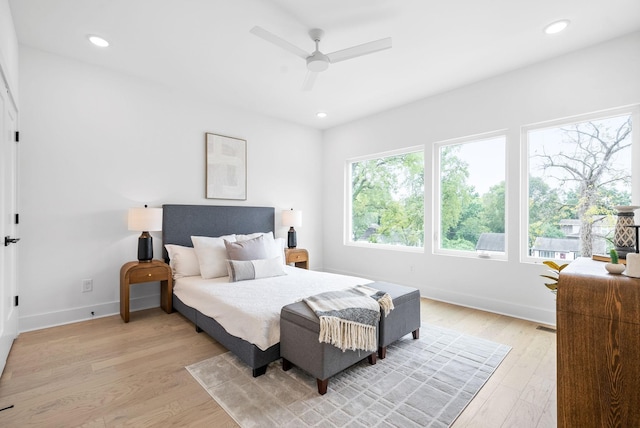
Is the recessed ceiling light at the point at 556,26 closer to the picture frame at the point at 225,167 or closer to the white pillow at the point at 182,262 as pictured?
the picture frame at the point at 225,167

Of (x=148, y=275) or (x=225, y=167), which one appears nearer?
(x=148, y=275)

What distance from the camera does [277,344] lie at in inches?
86.3

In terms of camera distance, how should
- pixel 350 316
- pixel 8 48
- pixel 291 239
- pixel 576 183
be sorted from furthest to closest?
pixel 291 239
pixel 576 183
pixel 8 48
pixel 350 316

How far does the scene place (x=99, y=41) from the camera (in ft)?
9.11

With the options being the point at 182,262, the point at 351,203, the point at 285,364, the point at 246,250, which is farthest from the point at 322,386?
the point at 351,203

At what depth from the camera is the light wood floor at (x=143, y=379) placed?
1698mm

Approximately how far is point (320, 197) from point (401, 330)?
348 centimetres

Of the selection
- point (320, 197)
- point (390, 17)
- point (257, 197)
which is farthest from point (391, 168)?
point (390, 17)

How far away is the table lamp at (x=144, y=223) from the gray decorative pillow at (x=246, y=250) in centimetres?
78

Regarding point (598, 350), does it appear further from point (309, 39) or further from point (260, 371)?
point (309, 39)

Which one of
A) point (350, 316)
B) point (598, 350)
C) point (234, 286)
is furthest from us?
point (234, 286)

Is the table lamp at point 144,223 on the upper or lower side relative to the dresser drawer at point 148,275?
upper

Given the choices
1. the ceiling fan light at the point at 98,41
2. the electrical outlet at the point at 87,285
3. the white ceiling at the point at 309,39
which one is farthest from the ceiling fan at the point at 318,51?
the electrical outlet at the point at 87,285

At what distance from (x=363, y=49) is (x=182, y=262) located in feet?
9.72
